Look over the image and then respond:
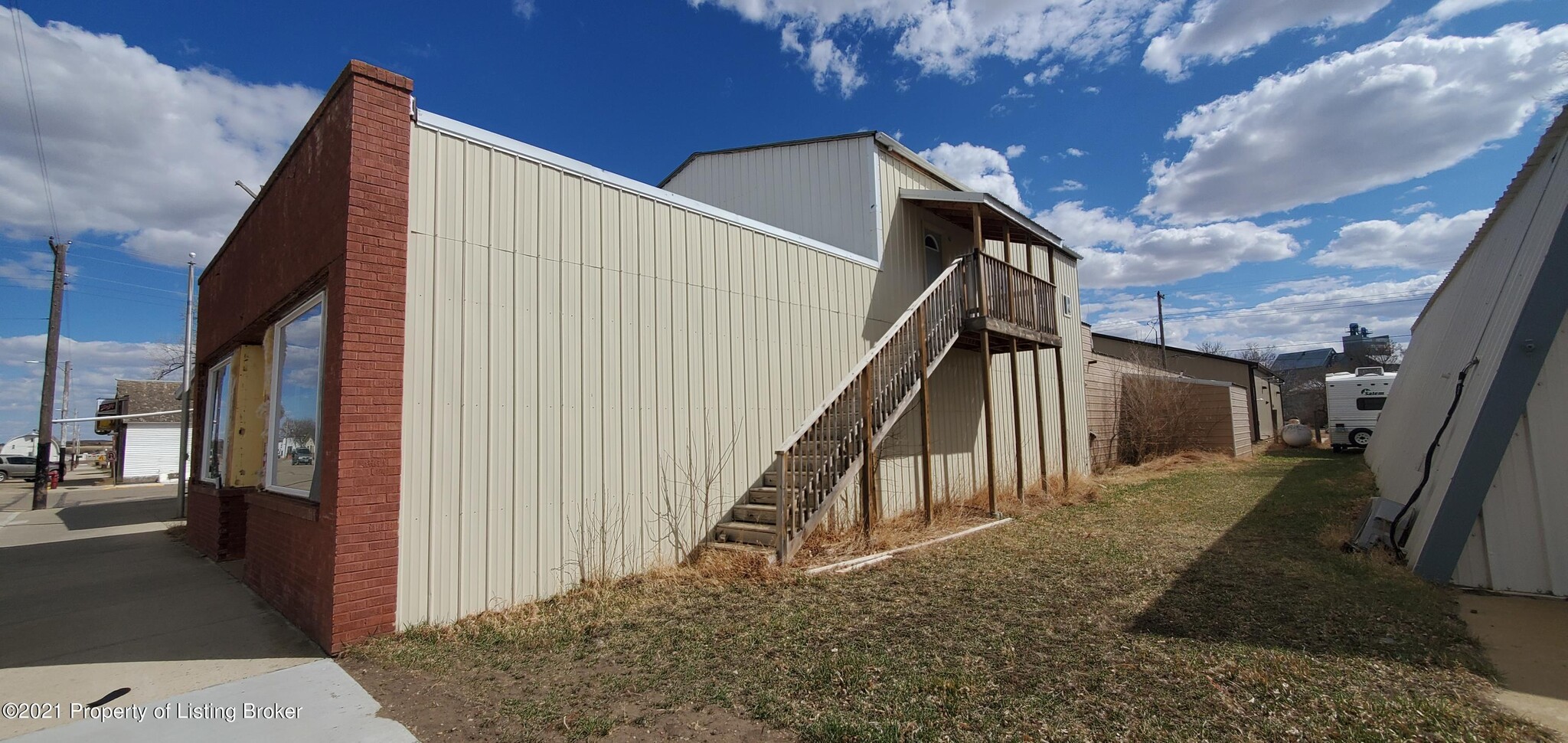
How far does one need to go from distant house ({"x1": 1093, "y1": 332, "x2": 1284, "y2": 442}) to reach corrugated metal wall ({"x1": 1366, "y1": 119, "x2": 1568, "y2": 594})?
753 inches

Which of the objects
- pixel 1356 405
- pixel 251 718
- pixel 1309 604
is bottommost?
pixel 251 718

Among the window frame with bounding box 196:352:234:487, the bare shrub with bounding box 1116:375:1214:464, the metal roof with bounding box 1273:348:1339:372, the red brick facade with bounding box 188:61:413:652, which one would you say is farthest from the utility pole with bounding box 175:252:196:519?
the metal roof with bounding box 1273:348:1339:372

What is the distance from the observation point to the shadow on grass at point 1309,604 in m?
4.18

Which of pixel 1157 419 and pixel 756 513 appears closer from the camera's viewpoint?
pixel 756 513

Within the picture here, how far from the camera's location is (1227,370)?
29750 mm

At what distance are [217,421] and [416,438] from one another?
22.8 feet

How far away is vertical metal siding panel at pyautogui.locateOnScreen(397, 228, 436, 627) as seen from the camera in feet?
16.7

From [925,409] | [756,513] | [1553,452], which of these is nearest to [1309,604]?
[1553,452]

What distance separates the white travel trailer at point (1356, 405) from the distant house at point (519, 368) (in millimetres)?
19085

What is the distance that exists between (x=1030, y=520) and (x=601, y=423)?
6644mm

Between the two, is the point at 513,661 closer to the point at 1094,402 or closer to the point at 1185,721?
the point at 1185,721

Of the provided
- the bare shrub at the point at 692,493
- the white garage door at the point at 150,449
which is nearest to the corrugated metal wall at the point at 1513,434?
the bare shrub at the point at 692,493

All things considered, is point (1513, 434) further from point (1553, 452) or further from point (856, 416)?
point (856, 416)

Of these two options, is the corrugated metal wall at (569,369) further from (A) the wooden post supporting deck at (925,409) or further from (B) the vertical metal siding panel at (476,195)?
(A) the wooden post supporting deck at (925,409)
